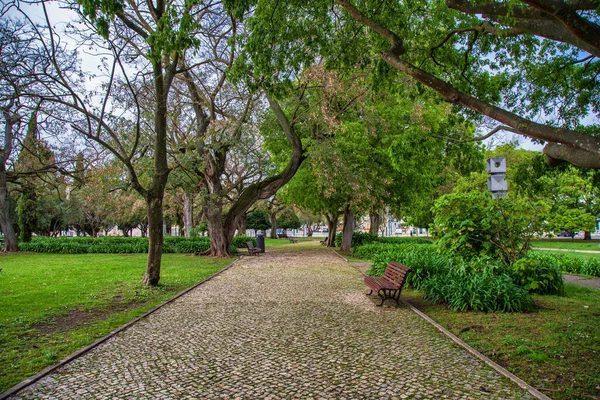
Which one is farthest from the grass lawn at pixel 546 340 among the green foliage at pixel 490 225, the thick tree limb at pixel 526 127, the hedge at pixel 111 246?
the hedge at pixel 111 246

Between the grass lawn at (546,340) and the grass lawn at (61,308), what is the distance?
5654 mm

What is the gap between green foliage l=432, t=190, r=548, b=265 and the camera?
356 inches

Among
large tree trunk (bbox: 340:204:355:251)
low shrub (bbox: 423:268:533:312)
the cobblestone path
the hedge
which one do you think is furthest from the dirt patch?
large tree trunk (bbox: 340:204:355:251)

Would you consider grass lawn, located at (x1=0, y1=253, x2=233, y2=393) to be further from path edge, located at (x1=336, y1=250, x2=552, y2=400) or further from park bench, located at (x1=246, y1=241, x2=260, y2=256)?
park bench, located at (x1=246, y1=241, x2=260, y2=256)

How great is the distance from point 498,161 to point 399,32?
12.6ft

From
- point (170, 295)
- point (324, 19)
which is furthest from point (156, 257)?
point (324, 19)

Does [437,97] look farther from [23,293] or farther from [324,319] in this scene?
[23,293]

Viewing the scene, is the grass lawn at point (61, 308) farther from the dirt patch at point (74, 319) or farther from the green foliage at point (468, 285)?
the green foliage at point (468, 285)

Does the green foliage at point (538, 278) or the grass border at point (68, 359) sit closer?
the grass border at point (68, 359)

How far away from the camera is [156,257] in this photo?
11.0 metres

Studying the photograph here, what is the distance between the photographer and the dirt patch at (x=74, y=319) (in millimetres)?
6473

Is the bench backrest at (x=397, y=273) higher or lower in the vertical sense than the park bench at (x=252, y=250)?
higher

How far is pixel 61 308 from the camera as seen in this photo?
26.6 ft

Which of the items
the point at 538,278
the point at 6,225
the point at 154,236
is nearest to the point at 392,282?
the point at 538,278
